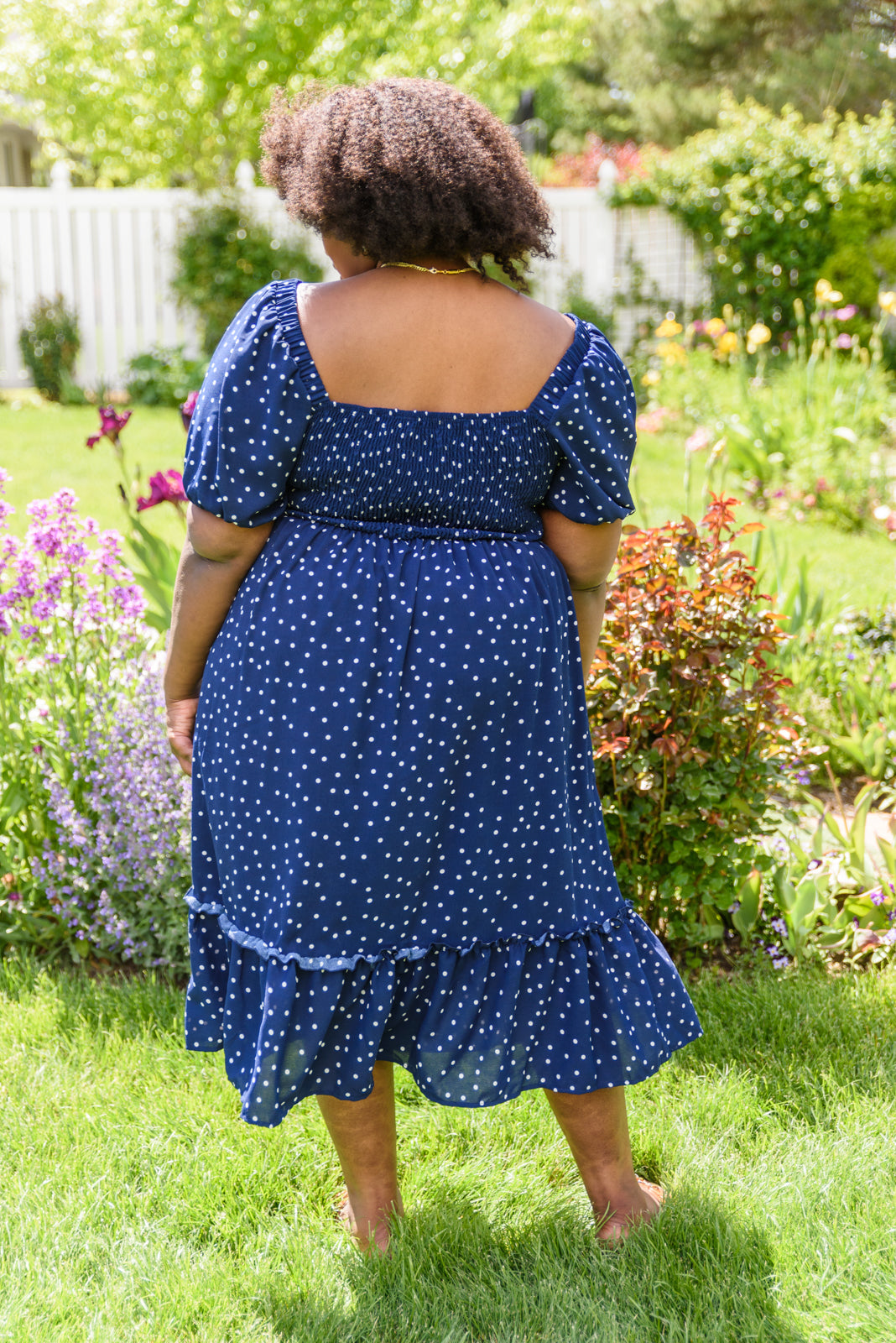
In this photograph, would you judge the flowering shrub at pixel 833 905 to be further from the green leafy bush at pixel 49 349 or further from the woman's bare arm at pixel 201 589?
the green leafy bush at pixel 49 349

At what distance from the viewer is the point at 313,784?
4.99ft

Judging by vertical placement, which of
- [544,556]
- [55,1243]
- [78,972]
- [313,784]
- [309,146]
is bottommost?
[78,972]

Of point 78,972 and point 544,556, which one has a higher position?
point 544,556

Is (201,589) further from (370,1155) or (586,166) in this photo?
(586,166)

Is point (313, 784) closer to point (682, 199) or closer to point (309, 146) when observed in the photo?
point (309, 146)

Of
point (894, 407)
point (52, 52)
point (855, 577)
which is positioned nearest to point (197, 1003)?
point (855, 577)

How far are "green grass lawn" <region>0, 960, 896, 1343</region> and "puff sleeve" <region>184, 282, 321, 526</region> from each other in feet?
3.76

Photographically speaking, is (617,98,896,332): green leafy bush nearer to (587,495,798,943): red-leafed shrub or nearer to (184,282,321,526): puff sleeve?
(587,495,798,943): red-leafed shrub

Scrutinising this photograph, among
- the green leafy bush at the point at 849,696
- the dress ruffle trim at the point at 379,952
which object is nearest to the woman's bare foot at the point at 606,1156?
the dress ruffle trim at the point at 379,952

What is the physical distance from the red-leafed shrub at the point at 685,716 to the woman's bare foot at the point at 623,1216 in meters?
0.78

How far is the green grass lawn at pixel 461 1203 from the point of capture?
1654 millimetres

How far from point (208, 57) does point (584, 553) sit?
1417 cm

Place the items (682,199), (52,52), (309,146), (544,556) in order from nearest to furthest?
(309,146) < (544,556) < (682,199) < (52,52)

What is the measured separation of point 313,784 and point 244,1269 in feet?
2.68
